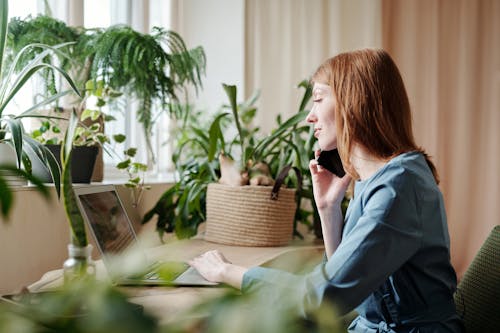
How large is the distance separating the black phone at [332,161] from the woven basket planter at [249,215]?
1.43 ft

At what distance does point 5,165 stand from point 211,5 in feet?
9.72

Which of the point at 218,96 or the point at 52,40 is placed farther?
the point at 218,96

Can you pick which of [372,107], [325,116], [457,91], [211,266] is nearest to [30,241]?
[211,266]

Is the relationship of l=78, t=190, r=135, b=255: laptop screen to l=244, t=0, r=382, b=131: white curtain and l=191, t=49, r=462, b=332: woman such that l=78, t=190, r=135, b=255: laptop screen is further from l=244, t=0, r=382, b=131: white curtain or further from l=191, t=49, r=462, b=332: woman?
l=244, t=0, r=382, b=131: white curtain

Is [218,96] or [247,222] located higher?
[218,96]

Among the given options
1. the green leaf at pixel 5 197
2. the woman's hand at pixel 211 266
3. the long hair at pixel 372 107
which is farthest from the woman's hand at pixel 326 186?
the green leaf at pixel 5 197

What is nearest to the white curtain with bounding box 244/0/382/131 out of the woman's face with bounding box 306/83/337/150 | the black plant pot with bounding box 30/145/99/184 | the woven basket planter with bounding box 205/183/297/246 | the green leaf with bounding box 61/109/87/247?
the woven basket planter with bounding box 205/183/297/246

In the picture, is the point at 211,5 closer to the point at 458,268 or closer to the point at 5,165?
the point at 458,268

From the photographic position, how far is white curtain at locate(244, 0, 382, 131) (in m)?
3.21

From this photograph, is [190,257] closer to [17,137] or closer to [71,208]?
[17,137]

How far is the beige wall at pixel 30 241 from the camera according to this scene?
158 centimetres

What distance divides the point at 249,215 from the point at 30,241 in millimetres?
681

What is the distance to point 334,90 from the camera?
1366mm

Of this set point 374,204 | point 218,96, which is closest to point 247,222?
point 374,204
